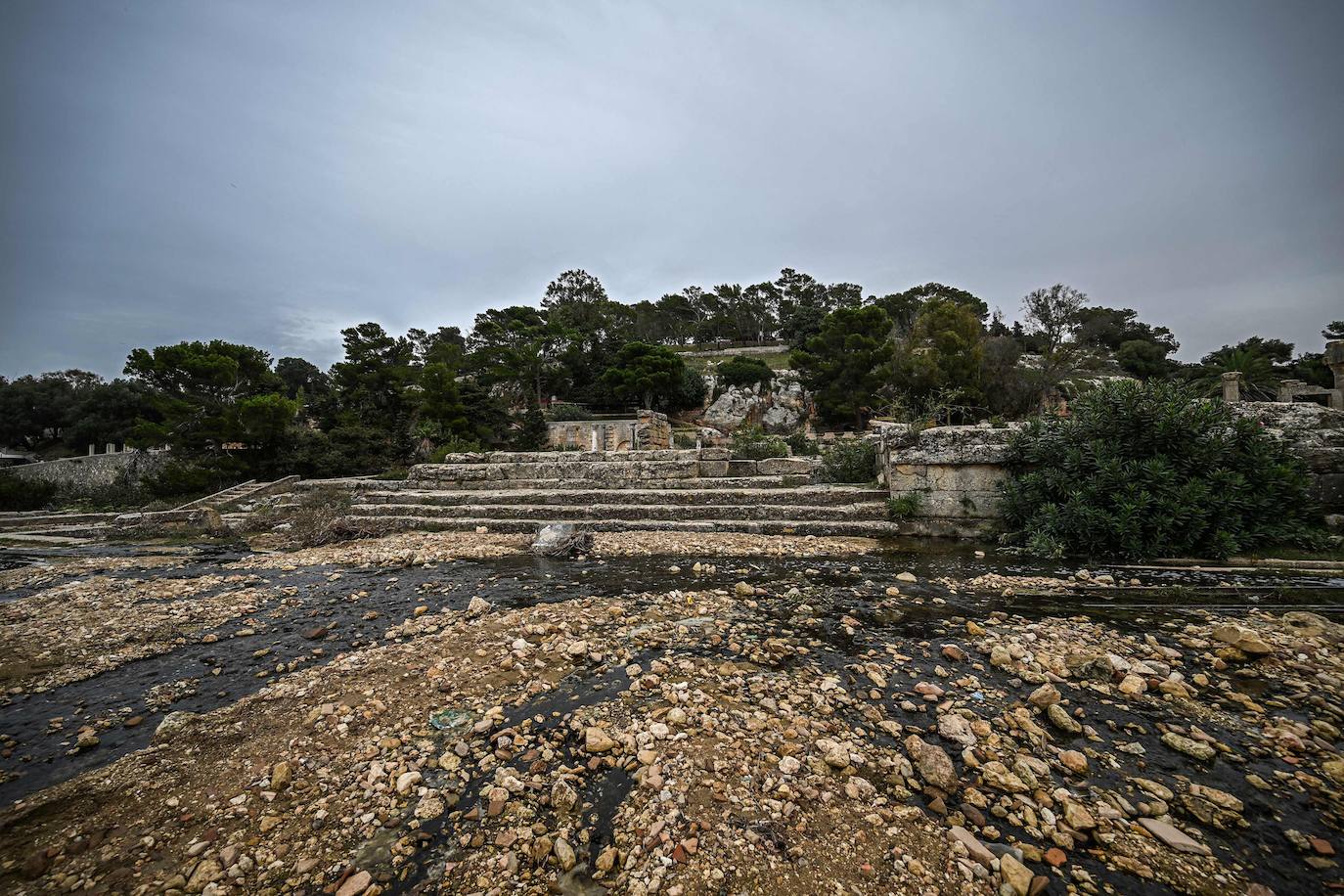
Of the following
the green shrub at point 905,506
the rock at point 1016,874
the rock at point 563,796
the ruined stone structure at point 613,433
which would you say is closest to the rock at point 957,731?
the rock at point 1016,874

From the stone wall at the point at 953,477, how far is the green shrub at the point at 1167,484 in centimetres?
90

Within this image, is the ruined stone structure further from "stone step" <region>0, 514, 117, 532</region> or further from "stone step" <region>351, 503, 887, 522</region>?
"stone step" <region>351, 503, 887, 522</region>

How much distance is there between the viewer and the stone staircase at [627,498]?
8.12 meters

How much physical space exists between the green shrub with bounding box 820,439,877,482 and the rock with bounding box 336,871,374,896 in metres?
9.55

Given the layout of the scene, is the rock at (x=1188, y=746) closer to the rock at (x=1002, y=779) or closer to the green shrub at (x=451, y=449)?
the rock at (x=1002, y=779)

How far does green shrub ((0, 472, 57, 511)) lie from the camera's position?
53.9 feet

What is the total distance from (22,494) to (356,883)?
85.6ft

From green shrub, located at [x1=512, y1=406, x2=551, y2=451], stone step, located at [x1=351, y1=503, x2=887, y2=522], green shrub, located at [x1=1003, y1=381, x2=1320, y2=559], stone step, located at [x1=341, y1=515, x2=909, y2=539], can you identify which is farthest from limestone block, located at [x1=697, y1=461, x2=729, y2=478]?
green shrub, located at [x1=512, y1=406, x2=551, y2=451]

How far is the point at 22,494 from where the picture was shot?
54.6 ft

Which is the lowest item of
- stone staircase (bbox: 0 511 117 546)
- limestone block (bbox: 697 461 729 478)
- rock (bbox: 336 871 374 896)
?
stone staircase (bbox: 0 511 117 546)

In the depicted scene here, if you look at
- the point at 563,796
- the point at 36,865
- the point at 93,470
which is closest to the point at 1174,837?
the point at 563,796

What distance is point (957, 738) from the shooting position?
2371 millimetres

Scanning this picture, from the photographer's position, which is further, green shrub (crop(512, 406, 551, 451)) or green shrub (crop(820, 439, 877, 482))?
green shrub (crop(512, 406, 551, 451))

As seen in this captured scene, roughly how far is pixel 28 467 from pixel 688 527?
34.1 m
